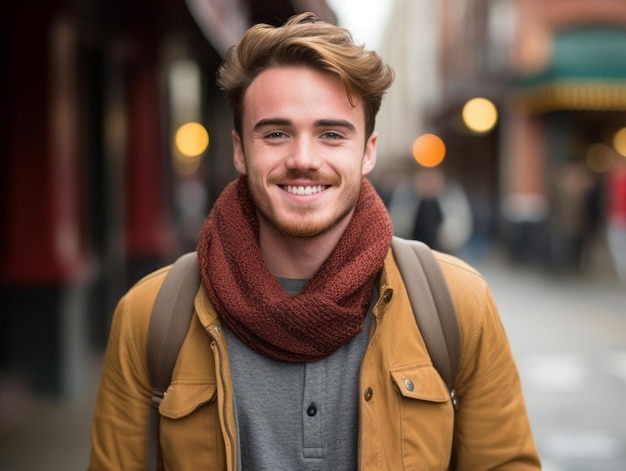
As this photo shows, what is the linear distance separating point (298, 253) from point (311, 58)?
21.1 inches

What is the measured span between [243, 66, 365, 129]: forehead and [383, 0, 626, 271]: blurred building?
1465cm

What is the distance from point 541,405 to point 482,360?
5360 mm

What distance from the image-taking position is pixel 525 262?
19172mm

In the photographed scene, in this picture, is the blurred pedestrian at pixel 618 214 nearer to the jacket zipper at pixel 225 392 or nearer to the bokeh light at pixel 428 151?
the bokeh light at pixel 428 151

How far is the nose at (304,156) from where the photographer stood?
85.0 inches

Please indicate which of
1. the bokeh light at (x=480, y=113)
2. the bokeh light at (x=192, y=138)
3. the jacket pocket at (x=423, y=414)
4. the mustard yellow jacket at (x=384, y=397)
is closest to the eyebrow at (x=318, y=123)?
the mustard yellow jacket at (x=384, y=397)

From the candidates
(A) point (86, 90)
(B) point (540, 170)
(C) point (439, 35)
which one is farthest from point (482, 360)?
(C) point (439, 35)

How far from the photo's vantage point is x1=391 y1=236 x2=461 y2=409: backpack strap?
218 centimetres

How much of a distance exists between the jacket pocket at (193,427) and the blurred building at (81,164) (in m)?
2.45

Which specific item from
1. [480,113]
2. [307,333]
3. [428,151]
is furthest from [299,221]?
[428,151]

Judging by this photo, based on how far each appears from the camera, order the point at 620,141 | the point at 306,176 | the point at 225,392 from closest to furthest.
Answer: the point at 225,392, the point at 306,176, the point at 620,141

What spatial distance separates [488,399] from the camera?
224 cm

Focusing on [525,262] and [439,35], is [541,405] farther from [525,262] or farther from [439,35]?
[439,35]

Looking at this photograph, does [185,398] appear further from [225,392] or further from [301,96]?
[301,96]
